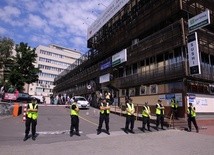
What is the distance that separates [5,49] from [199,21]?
150ft

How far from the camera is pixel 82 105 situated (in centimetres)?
3145

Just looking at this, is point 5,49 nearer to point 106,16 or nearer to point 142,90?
point 106,16

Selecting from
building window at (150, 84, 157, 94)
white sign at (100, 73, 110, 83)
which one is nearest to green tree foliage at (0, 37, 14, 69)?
white sign at (100, 73, 110, 83)

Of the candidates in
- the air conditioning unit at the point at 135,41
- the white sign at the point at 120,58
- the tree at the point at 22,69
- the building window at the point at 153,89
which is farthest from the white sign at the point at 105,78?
the tree at the point at 22,69

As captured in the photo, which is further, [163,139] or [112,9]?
[112,9]

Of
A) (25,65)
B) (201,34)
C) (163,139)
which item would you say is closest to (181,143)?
(163,139)

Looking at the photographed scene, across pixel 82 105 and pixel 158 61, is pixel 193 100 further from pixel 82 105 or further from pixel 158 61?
pixel 82 105

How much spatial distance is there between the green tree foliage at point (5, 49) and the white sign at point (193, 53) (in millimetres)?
43418

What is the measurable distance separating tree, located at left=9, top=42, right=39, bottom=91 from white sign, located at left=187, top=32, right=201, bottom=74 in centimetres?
3341

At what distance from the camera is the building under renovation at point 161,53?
2391 centimetres

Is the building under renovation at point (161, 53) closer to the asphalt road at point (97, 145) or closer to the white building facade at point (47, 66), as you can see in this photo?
the asphalt road at point (97, 145)

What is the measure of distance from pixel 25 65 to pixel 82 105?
22281 millimetres

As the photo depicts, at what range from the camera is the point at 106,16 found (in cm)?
Answer: 4666

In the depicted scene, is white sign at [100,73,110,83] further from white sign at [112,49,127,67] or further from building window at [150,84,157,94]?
building window at [150,84,157,94]
